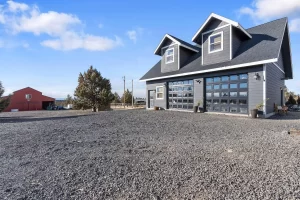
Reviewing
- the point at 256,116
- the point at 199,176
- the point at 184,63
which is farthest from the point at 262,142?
the point at 184,63

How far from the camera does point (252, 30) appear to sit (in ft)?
42.2

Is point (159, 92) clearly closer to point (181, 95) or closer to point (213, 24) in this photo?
point (181, 95)

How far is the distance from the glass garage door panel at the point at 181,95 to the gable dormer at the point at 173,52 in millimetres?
1524

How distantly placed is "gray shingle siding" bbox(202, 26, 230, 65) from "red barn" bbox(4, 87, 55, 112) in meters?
36.8

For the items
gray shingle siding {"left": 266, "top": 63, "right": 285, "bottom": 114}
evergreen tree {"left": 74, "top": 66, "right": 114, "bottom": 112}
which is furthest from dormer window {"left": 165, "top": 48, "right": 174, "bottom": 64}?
evergreen tree {"left": 74, "top": 66, "right": 114, "bottom": 112}

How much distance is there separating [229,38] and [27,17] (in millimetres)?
11631

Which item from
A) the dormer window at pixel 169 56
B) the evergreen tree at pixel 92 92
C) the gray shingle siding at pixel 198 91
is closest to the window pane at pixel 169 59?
the dormer window at pixel 169 56

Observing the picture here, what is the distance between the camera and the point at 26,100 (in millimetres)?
34781

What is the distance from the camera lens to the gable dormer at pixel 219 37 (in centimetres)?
1106

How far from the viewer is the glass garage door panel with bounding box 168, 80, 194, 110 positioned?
43.4ft

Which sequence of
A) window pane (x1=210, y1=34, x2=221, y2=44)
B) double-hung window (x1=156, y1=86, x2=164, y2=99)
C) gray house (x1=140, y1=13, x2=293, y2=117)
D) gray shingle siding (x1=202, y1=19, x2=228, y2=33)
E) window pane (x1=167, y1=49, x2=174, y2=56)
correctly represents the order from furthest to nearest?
double-hung window (x1=156, y1=86, x2=164, y2=99) → window pane (x1=167, y1=49, x2=174, y2=56) → window pane (x1=210, y1=34, x2=221, y2=44) → gray shingle siding (x1=202, y1=19, x2=228, y2=33) → gray house (x1=140, y1=13, x2=293, y2=117)

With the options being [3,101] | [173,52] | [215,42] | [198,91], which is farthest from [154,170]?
[3,101]

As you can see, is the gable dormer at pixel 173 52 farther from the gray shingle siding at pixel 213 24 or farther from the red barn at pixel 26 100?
the red barn at pixel 26 100

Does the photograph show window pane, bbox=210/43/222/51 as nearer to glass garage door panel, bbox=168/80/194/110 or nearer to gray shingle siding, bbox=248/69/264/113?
glass garage door panel, bbox=168/80/194/110
